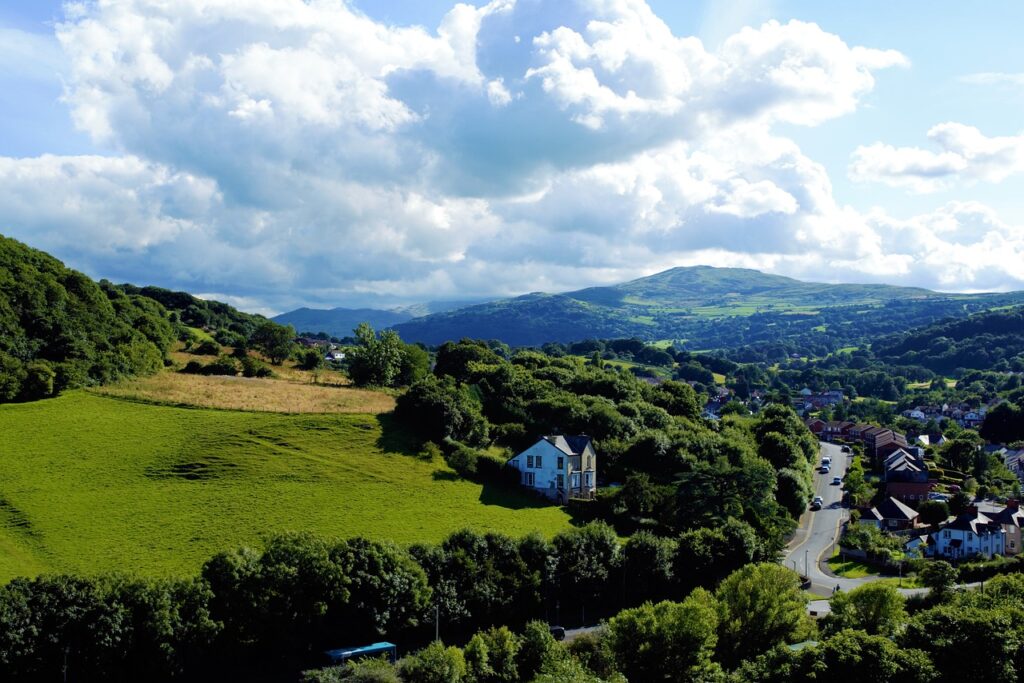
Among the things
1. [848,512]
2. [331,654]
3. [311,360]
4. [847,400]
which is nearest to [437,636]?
[331,654]

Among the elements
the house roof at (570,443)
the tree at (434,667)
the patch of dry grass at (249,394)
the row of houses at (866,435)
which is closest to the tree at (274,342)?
the patch of dry grass at (249,394)

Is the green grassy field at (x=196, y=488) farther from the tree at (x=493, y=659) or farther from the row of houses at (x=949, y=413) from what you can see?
the row of houses at (x=949, y=413)

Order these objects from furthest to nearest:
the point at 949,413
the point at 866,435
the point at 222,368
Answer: the point at 949,413, the point at 866,435, the point at 222,368

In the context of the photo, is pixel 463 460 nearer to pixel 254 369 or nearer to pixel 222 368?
pixel 254 369

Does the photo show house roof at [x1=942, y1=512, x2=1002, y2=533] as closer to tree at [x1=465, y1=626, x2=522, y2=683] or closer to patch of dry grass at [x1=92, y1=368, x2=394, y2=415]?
tree at [x1=465, y1=626, x2=522, y2=683]

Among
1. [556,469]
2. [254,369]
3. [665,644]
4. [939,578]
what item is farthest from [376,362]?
[939,578]

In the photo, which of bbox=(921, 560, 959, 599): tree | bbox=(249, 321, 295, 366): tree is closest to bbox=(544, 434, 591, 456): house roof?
bbox=(921, 560, 959, 599): tree
